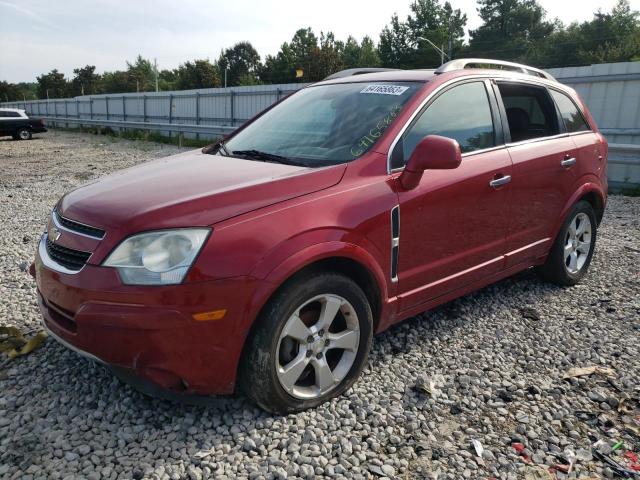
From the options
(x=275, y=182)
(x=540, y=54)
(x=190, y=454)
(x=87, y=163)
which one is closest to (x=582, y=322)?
(x=275, y=182)

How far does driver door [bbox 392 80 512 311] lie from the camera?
121 inches

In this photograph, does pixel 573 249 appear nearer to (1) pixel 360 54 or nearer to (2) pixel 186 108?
(2) pixel 186 108

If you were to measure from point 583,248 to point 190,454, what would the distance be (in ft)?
12.6

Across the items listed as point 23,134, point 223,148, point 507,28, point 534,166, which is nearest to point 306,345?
point 223,148

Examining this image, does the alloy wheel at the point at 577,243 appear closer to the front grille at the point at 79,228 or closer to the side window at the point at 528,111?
the side window at the point at 528,111

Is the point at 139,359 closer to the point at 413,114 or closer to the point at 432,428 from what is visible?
the point at 432,428

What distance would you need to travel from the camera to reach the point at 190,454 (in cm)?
243

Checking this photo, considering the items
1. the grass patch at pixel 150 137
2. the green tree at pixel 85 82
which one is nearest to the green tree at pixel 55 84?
the green tree at pixel 85 82

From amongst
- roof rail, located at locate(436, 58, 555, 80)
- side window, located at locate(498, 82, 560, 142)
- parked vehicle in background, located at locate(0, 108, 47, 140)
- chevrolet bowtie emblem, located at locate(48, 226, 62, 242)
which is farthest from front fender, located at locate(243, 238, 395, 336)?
parked vehicle in background, located at locate(0, 108, 47, 140)

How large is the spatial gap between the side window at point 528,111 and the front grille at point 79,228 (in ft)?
9.38

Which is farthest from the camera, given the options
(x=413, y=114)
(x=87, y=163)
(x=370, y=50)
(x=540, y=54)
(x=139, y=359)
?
(x=370, y=50)

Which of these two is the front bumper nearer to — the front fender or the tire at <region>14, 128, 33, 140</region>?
the front fender

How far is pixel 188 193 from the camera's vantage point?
2.59 metres

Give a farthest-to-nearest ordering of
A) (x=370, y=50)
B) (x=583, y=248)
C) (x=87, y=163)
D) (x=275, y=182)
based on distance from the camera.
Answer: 1. (x=370, y=50)
2. (x=87, y=163)
3. (x=583, y=248)
4. (x=275, y=182)
